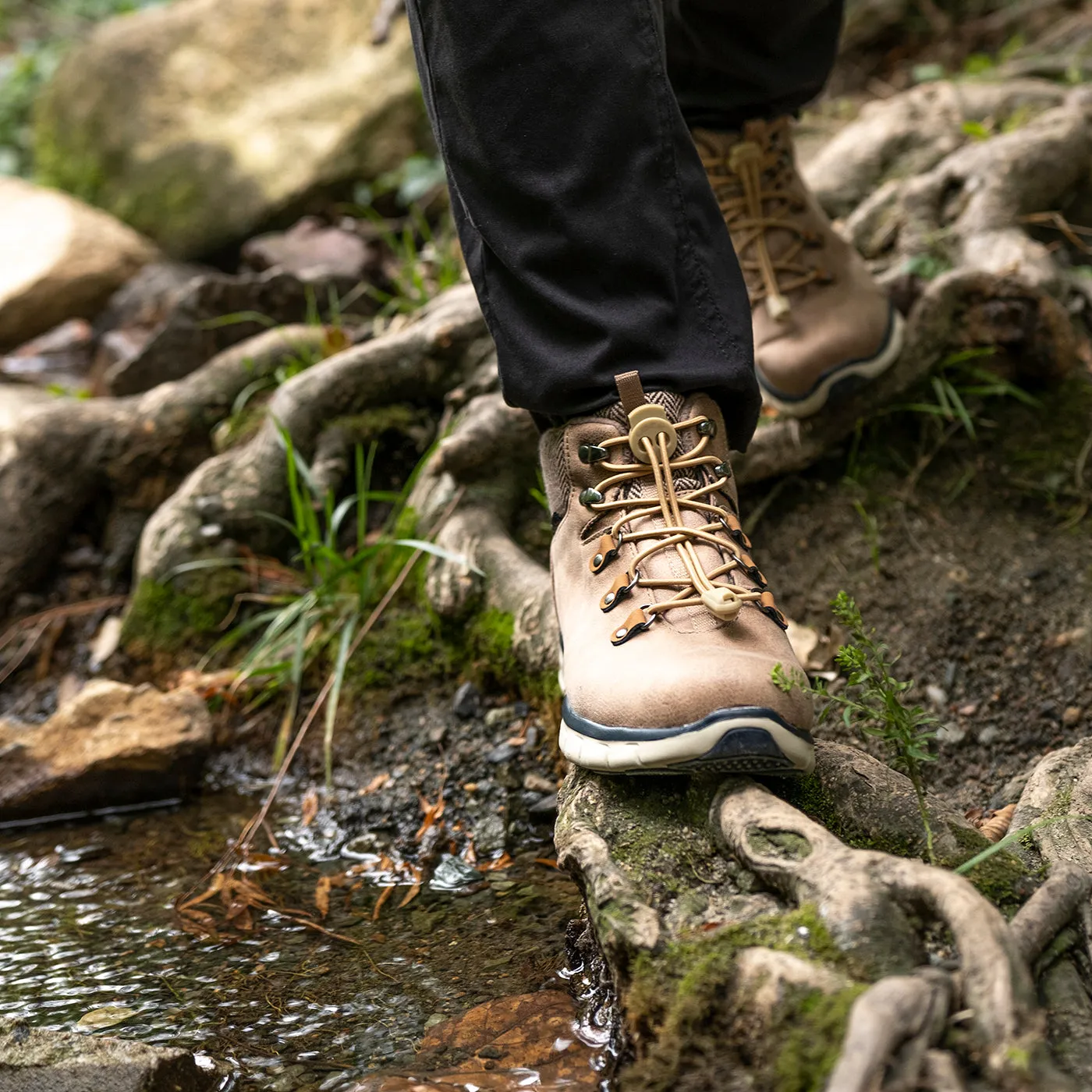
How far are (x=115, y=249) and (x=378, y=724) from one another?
4.08 m

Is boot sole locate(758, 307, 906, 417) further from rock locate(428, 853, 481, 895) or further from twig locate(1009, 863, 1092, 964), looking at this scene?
twig locate(1009, 863, 1092, 964)

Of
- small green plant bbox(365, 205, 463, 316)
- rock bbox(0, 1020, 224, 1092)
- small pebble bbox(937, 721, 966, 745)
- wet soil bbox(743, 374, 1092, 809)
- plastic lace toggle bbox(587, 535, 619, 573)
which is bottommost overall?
small pebble bbox(937, 721, 966, 745)

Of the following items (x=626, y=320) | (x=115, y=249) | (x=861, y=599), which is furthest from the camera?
(x=115, y=249)

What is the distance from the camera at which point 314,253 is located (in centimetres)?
445

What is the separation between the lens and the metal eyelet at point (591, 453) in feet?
5.03

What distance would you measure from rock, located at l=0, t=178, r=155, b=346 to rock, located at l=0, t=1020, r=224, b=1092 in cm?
471

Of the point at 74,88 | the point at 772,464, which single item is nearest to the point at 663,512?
the point at 772,464

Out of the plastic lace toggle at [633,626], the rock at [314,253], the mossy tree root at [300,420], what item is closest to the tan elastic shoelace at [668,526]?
the plastic lace toggle at [633,626]

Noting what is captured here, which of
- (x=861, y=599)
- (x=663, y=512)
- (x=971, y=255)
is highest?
(x=663, y=512)

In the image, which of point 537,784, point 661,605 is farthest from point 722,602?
point 537,784

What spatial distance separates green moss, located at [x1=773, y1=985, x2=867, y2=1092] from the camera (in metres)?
0.97

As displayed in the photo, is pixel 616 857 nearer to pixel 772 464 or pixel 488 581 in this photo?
pixel 488 581

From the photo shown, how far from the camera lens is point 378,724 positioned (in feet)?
7.82

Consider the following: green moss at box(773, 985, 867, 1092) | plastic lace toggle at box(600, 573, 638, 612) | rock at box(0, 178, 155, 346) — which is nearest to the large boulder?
rock at box(0, 178, 155, 346)
